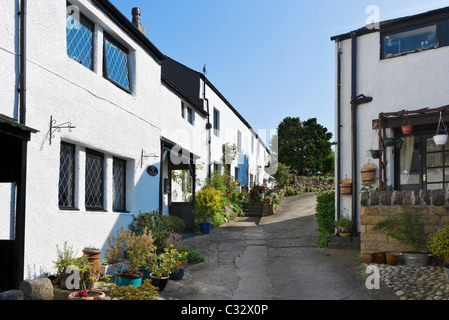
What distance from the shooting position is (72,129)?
7438 millimetres

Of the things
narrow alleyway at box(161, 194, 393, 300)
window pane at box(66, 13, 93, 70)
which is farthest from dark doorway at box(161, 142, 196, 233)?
window pane at box(66, 13, 93, 70)

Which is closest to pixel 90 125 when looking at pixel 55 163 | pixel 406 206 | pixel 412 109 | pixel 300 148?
pixel 55 163

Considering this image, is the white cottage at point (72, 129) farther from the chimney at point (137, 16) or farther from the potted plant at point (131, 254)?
the chimney at point (137, 16)

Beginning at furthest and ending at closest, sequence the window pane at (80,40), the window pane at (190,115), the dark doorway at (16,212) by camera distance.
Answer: the window pane at (190,115), the window pane at (80,40), the dark doorway at (16,212)

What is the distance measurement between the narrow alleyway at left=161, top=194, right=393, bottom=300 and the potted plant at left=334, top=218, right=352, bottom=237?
0.41 m

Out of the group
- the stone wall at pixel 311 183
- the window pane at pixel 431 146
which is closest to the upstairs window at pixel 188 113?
the window pane at pixel 431 146

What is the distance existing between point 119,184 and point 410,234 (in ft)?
22.3

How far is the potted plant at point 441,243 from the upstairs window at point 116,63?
762 cm

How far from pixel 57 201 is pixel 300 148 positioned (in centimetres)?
2619

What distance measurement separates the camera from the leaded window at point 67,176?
24.2 ft

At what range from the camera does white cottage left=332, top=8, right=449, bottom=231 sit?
10.2 m

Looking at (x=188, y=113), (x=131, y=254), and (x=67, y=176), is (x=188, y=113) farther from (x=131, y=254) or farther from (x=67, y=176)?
(x=131, y=254)

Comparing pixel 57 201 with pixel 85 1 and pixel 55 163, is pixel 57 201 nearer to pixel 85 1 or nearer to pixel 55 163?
pixel 55 163

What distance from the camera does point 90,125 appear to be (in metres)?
8.09
